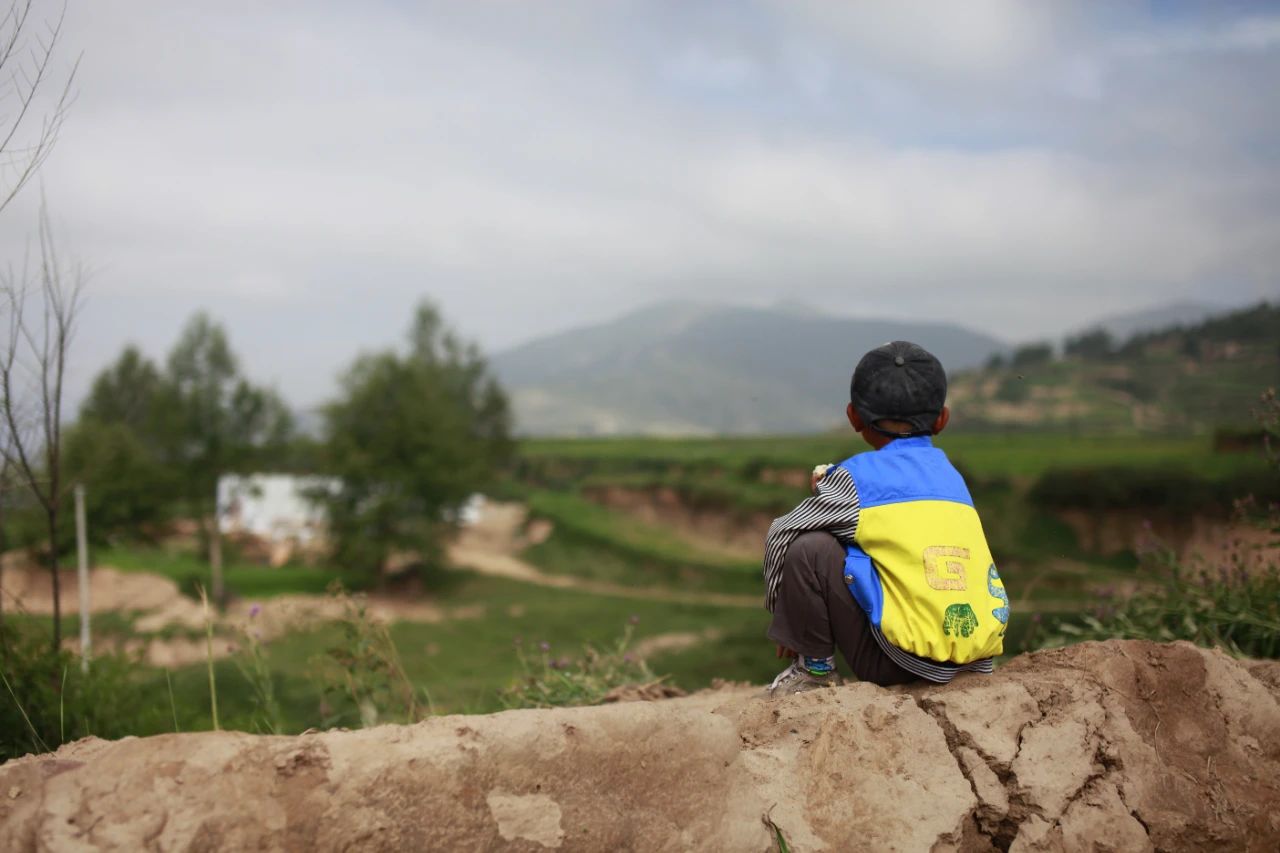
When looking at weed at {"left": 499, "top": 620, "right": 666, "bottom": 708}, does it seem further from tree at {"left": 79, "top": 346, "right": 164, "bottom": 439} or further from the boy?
tree at {"left": 79, "top": 346, "right": 164, "bottom": 439}

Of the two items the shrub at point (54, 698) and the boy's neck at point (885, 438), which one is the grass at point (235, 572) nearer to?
the shrub at point (54, 698)

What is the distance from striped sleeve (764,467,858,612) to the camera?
3.03m

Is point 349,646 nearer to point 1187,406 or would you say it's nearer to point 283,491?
point 1187,406

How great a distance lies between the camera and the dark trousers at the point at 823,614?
3.04m

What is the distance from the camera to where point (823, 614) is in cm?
308

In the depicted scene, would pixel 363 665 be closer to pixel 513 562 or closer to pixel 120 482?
pixel 120 482

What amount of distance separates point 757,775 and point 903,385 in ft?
4.65

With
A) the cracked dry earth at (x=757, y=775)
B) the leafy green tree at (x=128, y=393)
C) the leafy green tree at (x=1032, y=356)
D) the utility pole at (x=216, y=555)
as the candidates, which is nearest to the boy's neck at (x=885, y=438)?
the cracked dry earth at (x=757, y=775)

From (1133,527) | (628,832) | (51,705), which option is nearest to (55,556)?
(51,705)

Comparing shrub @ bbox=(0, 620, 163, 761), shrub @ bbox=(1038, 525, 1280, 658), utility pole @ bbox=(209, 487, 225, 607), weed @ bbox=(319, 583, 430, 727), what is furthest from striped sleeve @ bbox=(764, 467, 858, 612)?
utility pole @ bbox=(209, 487, 225, 607)

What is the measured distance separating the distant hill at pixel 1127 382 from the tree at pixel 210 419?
29.0m

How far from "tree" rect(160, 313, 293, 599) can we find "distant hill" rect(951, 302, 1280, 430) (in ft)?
95.0

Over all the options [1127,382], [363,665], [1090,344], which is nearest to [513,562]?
[363,665]

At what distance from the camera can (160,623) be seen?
84.2 feet
